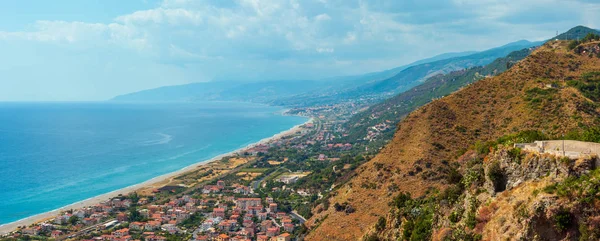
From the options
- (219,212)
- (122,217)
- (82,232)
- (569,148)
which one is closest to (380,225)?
(569,148)

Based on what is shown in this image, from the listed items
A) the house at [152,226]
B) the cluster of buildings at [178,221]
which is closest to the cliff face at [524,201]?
the cluster of buildings at [178,221]

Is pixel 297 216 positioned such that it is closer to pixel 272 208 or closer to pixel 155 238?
pixel 272 208

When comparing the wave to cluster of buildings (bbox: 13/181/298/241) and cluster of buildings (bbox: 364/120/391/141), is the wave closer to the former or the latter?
cluster of buildings (bbox: 364/120/391/141)

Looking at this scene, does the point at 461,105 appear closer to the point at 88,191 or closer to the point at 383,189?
the point at 383,189

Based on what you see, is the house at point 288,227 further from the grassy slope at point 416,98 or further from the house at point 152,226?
the grassy slope at point 416,98

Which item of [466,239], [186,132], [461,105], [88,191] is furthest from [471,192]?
[186,132]
